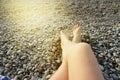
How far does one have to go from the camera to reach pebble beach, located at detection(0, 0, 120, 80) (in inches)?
203

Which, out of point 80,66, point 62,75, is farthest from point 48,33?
point 80,66

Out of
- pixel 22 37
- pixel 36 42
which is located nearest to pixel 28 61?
pixel 36 42

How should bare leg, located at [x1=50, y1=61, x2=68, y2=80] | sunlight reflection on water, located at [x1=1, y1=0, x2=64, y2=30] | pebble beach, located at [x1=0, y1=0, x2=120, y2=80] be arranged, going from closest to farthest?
bare leg, located at [x1=50, y1=61, x2=68, y2=80]
pebble beach, located at [x1=0, y1=0, x2=120, y2=80]
sunlight reflection on water, located at [x1=1, y1=0, x2=64, y2=30]

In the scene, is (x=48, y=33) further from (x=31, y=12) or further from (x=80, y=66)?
(x=80, y=66)

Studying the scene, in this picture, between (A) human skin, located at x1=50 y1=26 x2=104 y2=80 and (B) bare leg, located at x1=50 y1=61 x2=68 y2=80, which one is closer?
(A) human skin, located at x1=50 y1=26 x2=104 y2=80

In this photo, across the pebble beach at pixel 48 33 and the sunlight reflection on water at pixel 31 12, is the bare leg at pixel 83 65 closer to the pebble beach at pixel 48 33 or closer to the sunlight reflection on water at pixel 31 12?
the pebble beach at pixel 48 33

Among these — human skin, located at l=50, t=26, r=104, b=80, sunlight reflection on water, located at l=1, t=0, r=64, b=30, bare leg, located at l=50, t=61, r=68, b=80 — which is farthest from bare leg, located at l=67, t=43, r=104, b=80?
sunlight reflection on water, located at l=1, t=0, r=64, b=30

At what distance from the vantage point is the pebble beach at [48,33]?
5160 millimetres

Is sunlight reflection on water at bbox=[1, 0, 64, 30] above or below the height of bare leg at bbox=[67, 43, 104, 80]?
above

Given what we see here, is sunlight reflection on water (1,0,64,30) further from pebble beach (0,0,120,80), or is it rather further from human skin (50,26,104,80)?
human skin (50,26,104,80)

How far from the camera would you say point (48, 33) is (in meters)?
6.82

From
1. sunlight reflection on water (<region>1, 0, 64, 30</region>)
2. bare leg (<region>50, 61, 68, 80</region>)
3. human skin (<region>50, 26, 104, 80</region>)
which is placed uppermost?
sunlight reflection on water (<region>1, 0, 64, 30</region>)

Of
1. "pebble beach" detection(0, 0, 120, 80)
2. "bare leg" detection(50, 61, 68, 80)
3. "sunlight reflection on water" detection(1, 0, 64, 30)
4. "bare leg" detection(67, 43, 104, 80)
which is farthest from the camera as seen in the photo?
"sunlight reflection on water" detection(1, 0, 64, 30)

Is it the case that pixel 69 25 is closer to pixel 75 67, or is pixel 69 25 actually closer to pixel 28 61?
pixel 28 61
